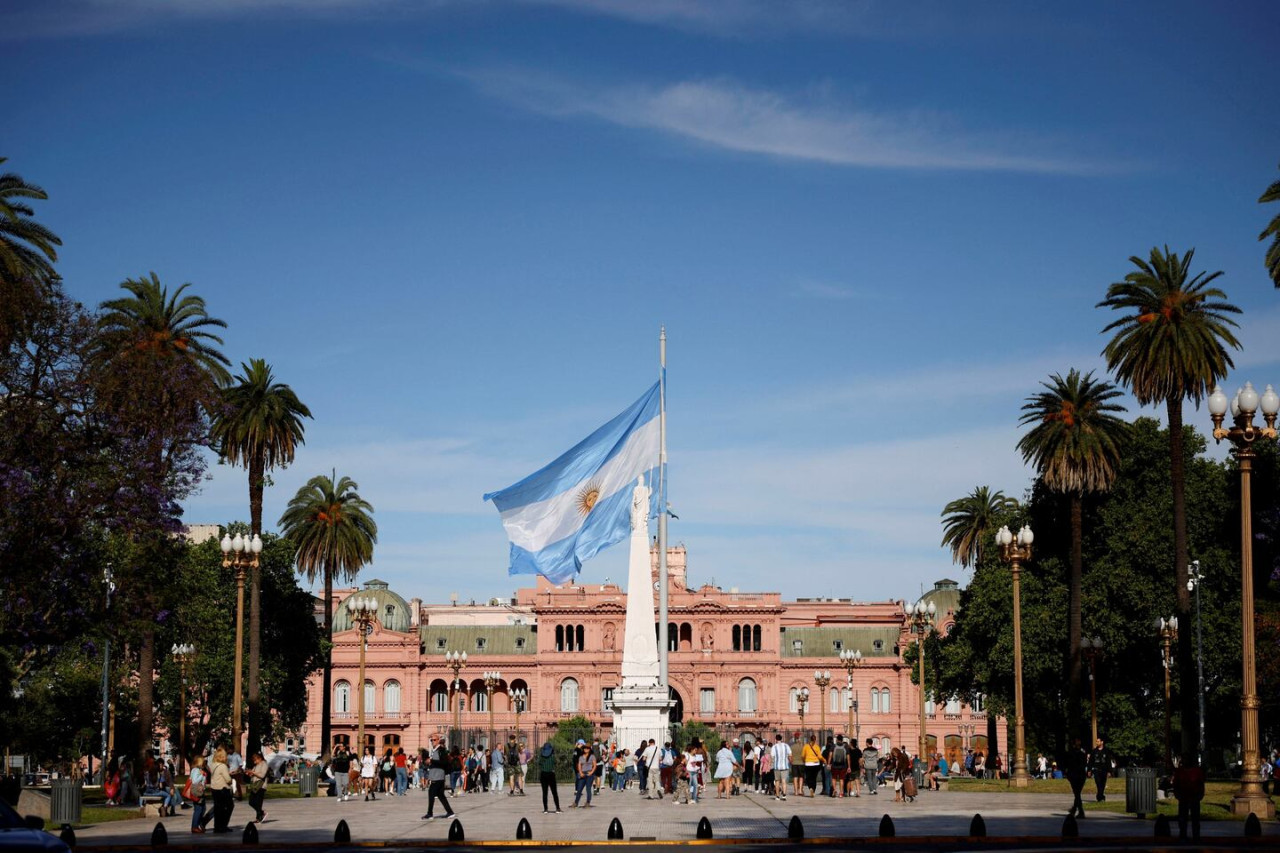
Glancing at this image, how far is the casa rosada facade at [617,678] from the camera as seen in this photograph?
118125 mm

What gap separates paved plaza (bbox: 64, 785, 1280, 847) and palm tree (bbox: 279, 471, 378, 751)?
3308 centimetres

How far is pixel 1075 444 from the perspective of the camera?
2381 inches

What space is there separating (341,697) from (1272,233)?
91.6m

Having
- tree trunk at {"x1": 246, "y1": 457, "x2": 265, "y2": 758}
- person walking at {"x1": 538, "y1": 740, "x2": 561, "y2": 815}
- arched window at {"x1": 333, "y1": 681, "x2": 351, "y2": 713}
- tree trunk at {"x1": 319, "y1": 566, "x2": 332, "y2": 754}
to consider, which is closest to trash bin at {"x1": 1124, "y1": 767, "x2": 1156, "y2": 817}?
person walking at {"x1": 538, "y1": 740, "x2": 561, "y2": 815}

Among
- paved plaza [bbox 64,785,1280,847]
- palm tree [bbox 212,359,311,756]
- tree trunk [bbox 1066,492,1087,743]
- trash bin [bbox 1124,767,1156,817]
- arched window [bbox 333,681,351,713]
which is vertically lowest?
arched window [bbox 333,681,351,713]

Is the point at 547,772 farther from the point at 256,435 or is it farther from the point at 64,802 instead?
the point at 256,435

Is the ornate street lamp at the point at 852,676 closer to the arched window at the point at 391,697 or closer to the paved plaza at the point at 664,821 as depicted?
the arched window at the point at 391,697

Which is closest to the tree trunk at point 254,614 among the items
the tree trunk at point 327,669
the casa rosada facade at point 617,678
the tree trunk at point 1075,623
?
the tree trunk at point 327,669

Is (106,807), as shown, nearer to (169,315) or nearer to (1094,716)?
(169,315)

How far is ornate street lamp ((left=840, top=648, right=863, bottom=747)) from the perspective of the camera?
80688 mm

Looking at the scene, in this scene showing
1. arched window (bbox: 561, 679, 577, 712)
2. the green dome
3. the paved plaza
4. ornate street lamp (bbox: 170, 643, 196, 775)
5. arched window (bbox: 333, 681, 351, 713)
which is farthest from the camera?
the green dome

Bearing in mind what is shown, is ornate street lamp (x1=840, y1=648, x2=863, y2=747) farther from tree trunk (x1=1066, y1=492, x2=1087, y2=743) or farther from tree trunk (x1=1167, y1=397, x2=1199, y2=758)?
tree trunk (x1=1167, y1=397, x2=1199, y2=758)

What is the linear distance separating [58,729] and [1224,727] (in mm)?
55266

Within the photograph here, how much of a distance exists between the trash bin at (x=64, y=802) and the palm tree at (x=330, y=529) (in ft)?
140
